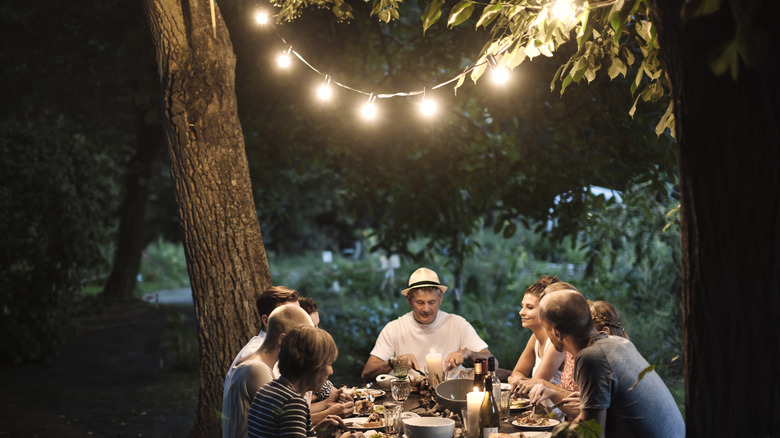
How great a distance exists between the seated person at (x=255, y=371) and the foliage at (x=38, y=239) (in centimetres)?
817

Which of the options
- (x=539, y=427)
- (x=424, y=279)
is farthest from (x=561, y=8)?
(x=424, y=279)

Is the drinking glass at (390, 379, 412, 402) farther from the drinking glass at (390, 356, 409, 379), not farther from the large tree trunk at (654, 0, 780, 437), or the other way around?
the large tree trunk at (654, 0, 780, 437)

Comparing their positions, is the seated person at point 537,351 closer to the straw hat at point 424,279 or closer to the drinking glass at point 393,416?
the straw hat at point 424,279

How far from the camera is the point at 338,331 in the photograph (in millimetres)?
11375

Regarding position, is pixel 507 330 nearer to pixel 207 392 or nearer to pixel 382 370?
pixel 382 370

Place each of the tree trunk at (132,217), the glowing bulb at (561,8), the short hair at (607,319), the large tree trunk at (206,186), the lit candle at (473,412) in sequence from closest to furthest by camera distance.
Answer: the glowing bulb at (561,8), the lit candle at (473,412), the short hair at (607,319), the large tree trunk at (206,186), the tree trunk at (132,217)

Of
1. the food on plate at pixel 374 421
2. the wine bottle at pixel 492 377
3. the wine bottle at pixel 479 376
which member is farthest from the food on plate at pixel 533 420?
the food on plate at pixel 374 421

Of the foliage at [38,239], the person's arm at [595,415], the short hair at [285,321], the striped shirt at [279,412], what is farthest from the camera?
the foliage at [38,239]

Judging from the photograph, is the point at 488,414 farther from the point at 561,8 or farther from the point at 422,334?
the point at 422,334

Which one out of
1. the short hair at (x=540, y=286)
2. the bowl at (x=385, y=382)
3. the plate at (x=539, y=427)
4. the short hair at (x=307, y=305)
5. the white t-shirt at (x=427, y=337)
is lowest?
the plate at (x=539, y=427)

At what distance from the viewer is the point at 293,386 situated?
2.79 meters

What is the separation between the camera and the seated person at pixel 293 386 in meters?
2.73

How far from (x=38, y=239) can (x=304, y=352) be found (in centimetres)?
895

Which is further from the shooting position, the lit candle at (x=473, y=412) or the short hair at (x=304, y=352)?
the lit candle at (x=473, y=412)
